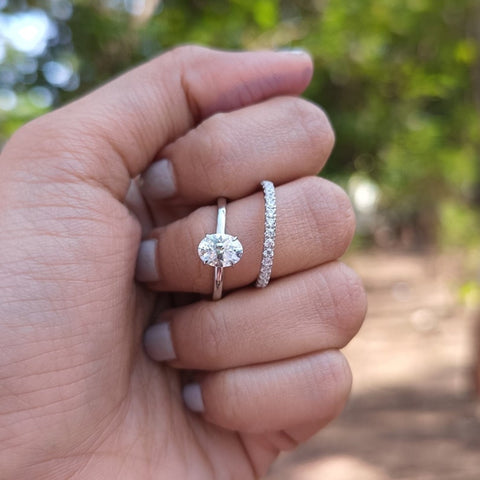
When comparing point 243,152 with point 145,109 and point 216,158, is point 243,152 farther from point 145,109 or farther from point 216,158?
point 145,109

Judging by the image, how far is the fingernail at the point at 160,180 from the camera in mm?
1083

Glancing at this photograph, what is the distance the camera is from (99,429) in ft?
3.48

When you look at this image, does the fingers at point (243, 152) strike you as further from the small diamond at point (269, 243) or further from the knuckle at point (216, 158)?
the small diamond at point (269, 243)

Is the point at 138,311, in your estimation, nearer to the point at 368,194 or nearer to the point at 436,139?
the point at 368,194

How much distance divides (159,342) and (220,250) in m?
0.25

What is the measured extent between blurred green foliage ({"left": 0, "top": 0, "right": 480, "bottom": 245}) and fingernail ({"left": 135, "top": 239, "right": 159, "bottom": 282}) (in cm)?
105

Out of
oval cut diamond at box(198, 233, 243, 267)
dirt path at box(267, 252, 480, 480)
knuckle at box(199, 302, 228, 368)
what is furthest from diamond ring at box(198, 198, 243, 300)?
dirt path at box(267, 252, 480, 480)

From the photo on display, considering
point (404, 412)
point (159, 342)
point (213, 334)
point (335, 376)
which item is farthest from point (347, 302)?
point (404, 412)

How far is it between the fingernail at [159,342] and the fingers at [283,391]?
103 mm

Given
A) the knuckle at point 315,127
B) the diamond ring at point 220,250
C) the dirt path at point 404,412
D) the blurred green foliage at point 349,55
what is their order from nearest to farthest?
the diamond ring at point 220,250
the knuckle at point 315,127
the blurred green foliage at point 349,55
the dirt path at point 404,412

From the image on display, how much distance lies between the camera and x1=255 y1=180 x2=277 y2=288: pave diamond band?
1.00 m

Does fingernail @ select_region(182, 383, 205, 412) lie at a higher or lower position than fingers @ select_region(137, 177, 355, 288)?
lower

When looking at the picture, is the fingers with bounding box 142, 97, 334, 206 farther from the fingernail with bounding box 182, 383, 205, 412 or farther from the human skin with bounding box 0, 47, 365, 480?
the fingernail with bounding box 182, 383, 205, 412

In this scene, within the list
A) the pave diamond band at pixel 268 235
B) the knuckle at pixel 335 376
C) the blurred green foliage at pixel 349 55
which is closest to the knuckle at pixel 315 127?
the pave diamond band at pixel 268 235
